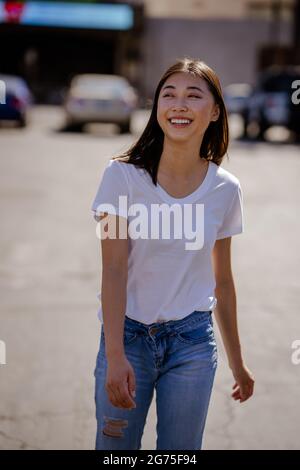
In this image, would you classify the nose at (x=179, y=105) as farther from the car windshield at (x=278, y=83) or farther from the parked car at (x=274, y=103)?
the car windshield at (x=278, y=83)

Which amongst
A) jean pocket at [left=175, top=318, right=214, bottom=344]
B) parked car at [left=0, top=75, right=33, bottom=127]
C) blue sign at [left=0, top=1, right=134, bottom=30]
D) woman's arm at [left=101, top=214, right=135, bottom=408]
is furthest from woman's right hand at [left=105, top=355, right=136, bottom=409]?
blue sign at [left=0, top=1, right=134, bottom=30]

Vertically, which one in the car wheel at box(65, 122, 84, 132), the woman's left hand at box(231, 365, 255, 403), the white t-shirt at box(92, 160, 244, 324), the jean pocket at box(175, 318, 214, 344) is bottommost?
the car wheel at box(65, 122, 84, 132)

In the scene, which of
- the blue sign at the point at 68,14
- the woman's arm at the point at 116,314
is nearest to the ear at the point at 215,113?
the woman's arm at the point at 116,314

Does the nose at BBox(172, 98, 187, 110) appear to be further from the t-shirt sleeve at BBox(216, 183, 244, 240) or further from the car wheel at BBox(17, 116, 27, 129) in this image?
→ the car wheel at BBox(17, 116, 27, 129)

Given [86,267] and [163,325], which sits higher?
[163,325]

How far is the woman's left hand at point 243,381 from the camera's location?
2436mm

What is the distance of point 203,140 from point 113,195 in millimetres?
488

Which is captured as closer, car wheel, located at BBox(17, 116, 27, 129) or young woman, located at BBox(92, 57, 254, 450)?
young woman, located at BBox(92, 57, 254, 450)

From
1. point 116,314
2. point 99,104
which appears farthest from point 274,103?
point 116,314

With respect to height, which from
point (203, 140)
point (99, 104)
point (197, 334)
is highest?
point (203, 140)

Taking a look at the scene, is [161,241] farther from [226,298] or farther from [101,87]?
[101,87]

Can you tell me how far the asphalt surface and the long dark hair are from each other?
0.22 metres

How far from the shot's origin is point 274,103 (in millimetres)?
19484

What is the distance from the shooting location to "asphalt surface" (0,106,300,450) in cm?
355
